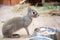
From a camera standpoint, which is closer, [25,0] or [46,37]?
[46,37]

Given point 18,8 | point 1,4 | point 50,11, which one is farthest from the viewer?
point 1,4

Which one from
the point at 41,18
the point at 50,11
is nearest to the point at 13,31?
the point at 41,18

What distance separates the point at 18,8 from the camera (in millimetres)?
4789

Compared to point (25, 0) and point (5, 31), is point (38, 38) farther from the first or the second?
point (25, 0)

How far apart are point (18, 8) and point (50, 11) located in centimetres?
82

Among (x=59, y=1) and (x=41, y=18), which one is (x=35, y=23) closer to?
(x=41, y=18)

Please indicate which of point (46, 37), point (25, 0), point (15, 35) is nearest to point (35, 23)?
point (15, 35)

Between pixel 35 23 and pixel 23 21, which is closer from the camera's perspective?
pixel 23 21

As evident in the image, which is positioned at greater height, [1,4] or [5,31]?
[5,31]

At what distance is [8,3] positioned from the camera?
19.2 ft

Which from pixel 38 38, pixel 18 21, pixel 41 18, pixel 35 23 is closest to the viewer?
pixel 38 38

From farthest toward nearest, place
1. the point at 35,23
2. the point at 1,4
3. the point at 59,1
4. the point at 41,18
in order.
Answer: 1. the point at 1,4
2. the point at 59,1
3. the point at 41,18
4. the point at 35,23

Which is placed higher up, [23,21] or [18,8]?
[23,21]

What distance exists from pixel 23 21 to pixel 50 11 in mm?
1815
